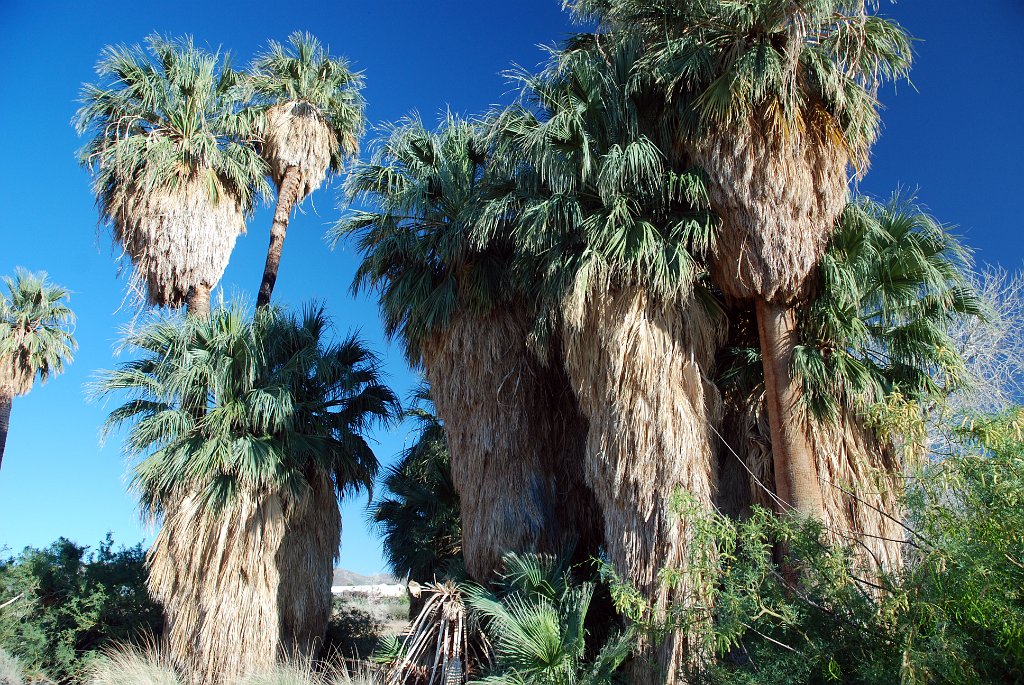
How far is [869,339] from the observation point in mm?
10383

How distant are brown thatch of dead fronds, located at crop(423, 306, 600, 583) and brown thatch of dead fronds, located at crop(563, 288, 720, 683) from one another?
1879 millimetres

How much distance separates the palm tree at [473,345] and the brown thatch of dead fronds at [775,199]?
3.36 meters

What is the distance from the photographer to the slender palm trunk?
969 cm

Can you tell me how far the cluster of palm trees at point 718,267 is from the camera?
9883mm

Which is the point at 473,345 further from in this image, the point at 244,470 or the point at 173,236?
the point at 173,236

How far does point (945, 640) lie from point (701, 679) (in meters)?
2.57

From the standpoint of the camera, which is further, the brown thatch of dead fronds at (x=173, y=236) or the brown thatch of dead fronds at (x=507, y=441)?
the brown thatch of dead fronds at (x=173, y=236)

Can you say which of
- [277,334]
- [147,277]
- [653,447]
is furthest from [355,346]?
[653,447]

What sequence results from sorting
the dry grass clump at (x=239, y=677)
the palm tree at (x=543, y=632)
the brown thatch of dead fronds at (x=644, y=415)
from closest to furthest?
1. the palm tree at (x=543, y=632)
2. the brown thatch of dead fronds at (x=644, y=415)
3. the dry grass clump at (x=239, y=677)

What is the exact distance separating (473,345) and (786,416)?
200 inches

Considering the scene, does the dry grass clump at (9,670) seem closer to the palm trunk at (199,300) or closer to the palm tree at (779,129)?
the palm trunk at (199,300)

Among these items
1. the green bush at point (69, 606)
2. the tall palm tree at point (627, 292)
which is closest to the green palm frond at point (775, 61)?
the tall palm tree at point (627, 292)

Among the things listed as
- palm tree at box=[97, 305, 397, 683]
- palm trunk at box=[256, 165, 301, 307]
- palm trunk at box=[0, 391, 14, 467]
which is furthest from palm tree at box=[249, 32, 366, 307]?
palm trunk at box=[0, 391, 14, 467]

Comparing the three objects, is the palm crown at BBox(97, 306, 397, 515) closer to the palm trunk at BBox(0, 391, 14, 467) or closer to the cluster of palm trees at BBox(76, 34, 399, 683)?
the cluster of palm trees at BBox(76, 34, 399, 683)
